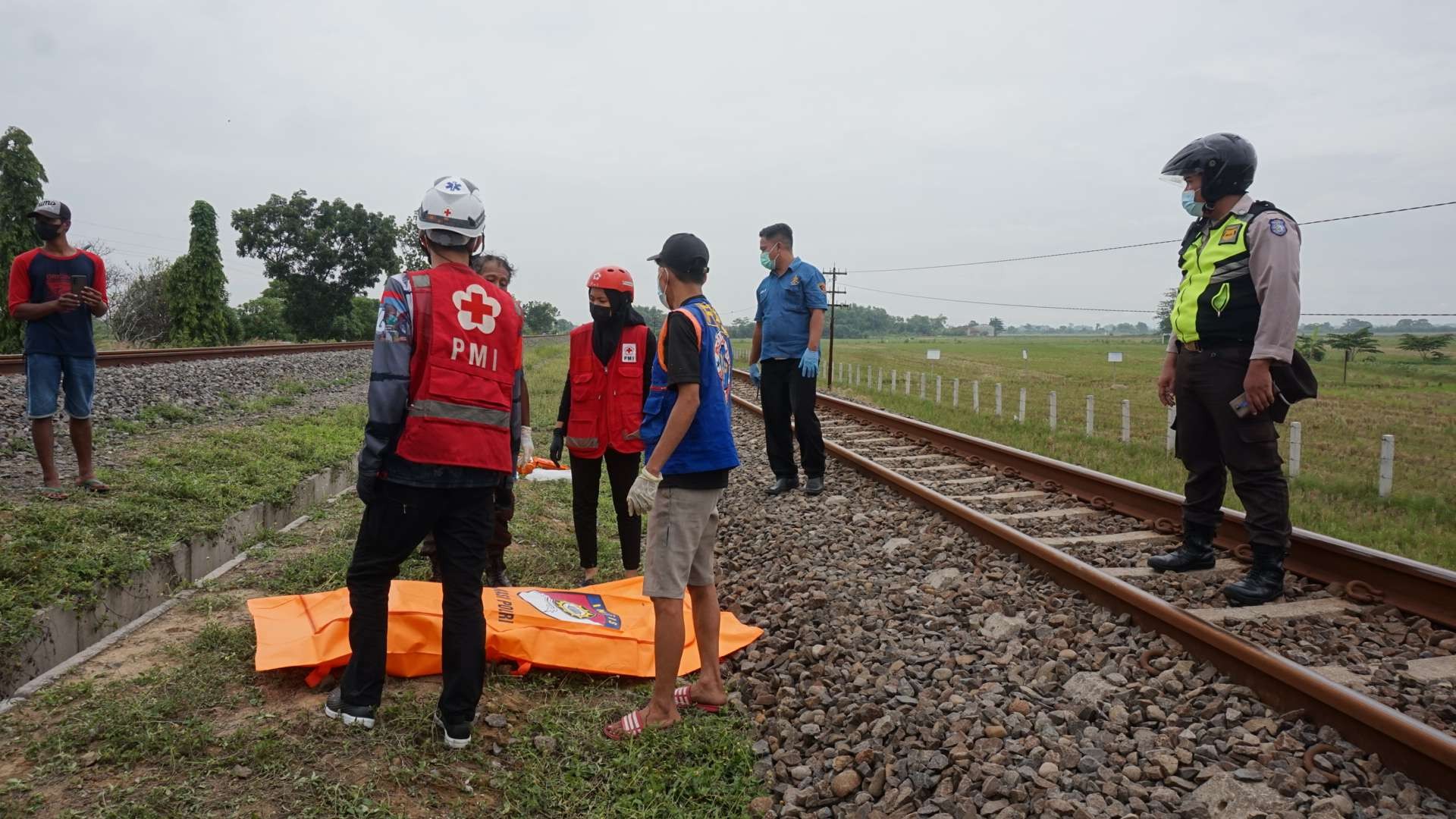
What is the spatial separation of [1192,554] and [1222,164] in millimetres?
1967

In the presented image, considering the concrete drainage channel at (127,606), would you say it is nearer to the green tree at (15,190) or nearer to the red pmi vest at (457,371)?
the red pmi vest at (457,371)

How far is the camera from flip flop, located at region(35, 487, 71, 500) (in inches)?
215

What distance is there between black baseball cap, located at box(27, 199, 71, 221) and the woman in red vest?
353 centimetres

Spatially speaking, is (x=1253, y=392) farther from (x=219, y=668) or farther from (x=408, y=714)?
(x=219, y=668)

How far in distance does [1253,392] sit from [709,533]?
2519mm

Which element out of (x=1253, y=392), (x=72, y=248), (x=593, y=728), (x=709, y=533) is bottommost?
(x=593, y=728)

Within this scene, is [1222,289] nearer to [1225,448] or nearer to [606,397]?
[1225,448]

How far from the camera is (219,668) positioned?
140 inches

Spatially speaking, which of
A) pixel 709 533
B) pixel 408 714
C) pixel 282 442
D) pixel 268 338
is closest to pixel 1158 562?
pixel 709 533

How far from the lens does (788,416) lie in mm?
7199

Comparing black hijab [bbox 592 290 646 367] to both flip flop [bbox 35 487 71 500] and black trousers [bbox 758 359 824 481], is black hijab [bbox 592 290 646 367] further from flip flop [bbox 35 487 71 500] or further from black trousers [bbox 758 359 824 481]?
flip flop [bbox 35 487 71 500]

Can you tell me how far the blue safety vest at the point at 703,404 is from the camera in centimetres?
321

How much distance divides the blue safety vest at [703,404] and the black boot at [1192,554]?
258 centimetres

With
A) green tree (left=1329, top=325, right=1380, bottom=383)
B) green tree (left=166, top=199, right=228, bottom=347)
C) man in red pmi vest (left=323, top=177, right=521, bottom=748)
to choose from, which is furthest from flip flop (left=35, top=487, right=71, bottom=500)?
green tree (left=1329, top=325, right=1380, bottom=383)
